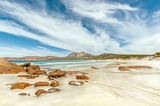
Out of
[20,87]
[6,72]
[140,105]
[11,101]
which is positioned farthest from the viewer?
[6,72]

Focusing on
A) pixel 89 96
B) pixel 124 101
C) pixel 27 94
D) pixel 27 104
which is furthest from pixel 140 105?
pixel 27 94

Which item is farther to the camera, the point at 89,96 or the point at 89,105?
the point at 89,96

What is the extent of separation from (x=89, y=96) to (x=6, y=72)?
810 inches

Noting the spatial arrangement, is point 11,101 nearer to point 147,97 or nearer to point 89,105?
point 89,105

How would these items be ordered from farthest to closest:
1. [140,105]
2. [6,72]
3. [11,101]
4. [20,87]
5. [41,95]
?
[6,72]
[20,87]
[41,95]
[11,101]
[140,105]

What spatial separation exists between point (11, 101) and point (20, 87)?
3881 mm

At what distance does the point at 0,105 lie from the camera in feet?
32.6

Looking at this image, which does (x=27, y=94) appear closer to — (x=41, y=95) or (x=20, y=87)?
(x=41, y=95)

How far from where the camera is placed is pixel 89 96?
11.1 meters

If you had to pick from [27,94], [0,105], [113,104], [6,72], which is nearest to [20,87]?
[27,94]

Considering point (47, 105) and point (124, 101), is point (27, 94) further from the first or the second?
point (124, 101)

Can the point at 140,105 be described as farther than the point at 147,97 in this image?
No

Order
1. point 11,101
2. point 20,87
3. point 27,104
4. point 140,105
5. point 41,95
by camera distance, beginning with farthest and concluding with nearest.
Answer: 1. point 20,87
2. point 41,95
3. point 11,101
4. point 27,104
5. point 140,105

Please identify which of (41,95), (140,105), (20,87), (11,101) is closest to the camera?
(140,105)
